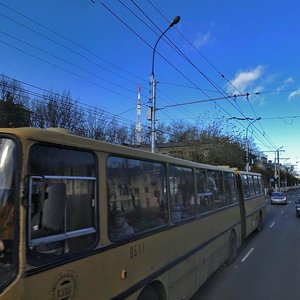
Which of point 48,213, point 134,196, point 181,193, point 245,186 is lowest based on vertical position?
point 48,213

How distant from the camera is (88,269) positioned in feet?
12.9

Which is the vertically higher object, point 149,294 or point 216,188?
point 216,188

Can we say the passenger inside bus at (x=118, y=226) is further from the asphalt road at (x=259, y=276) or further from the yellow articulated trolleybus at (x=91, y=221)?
the asphalt road at (x=259, y=276)

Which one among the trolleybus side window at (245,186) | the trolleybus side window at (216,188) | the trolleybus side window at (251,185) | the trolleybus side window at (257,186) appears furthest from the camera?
the trolleybus side window at (257,186)

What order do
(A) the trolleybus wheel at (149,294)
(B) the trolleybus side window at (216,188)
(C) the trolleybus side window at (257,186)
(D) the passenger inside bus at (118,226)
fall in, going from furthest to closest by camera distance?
(C) the trolleybus side window at (257,186)
(B) the trolleybus side window at (216,188)
(A) the trolleybus wheel at (149,294)
(D) the passenger inside bus at (118,226)

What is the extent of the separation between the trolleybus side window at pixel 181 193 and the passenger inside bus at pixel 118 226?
182cm

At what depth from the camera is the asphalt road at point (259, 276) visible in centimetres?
844

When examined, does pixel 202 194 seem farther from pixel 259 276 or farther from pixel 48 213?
pixel 48 213

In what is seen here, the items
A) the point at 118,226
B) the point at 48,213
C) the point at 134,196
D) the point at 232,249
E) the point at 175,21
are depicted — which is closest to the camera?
the point at 48,213

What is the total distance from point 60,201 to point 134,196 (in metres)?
2.03

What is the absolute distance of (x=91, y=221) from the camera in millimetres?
4074

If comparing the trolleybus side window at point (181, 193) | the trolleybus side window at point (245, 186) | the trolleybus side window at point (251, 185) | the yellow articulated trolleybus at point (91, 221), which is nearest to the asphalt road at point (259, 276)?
the yellow articulated trolleybus at point (91, 221)

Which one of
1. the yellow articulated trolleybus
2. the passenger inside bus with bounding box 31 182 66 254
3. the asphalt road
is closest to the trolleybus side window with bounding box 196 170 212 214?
the yellow articulated trolleybus

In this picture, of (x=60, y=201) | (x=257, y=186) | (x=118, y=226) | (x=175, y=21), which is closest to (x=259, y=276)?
(x=118, y=226)
